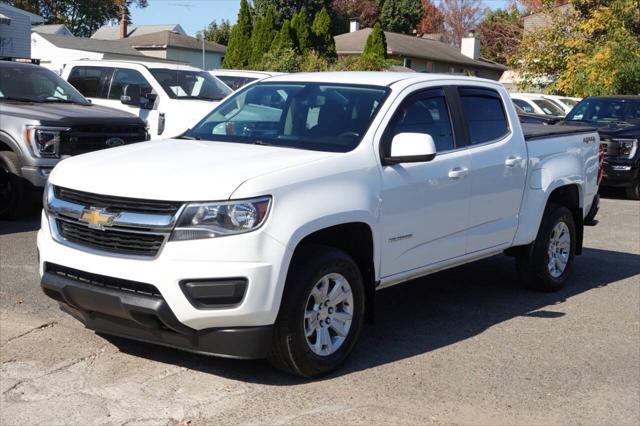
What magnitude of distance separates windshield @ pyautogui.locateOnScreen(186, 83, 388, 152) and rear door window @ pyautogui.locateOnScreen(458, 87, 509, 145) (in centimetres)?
97

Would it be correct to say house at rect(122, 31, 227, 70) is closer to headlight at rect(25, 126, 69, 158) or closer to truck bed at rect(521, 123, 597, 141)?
headlight at rect(25, 126, 69, 158)

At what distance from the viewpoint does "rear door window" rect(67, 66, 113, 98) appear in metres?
14.4

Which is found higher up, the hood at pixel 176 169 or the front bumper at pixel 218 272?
the hood at pixel 176 169

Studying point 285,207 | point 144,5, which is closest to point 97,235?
point 285,207

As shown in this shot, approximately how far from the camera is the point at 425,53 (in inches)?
1908

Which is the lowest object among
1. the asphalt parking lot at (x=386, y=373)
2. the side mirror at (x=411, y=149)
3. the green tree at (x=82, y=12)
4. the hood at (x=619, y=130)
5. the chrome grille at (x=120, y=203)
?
the asphalt parking lot at (x=386, y=373)

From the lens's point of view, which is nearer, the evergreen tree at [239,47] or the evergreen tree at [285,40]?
the evergreen tree at [285,40]

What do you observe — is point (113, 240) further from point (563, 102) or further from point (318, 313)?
point (563, 102)

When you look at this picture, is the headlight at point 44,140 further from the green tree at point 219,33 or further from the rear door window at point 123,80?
the green tree at point 219,33

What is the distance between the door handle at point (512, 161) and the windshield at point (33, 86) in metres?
6.55

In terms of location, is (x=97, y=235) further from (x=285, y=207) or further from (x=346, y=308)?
(x=346, y=308)

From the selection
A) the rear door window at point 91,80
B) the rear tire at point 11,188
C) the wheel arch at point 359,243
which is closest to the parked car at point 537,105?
the rear door window at point 91,80

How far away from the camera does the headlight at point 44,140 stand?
32.7ft

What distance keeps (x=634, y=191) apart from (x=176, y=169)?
41.2 ft
